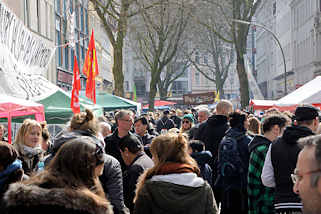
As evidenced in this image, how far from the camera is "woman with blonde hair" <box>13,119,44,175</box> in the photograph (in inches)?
237

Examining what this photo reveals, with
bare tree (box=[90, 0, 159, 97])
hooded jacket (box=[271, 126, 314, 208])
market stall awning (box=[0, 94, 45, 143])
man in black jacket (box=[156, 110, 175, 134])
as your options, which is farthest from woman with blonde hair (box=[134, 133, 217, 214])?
bare tree (box=[90, 0, 159, 97])

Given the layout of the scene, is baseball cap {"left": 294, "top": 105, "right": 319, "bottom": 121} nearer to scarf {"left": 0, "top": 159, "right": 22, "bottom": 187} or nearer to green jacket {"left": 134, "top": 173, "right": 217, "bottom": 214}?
green jacket {"left": 134, "top": 173, "right": 217, "bottom": 214}

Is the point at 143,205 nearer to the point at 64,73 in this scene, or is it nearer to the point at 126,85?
the point at 64,73

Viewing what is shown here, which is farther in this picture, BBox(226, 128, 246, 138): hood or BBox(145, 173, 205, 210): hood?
BBox(226, 128, 246, 138): hood

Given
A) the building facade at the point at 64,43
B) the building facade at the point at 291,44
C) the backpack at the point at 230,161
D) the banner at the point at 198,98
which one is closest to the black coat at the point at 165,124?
the backpack at the point at 230,161

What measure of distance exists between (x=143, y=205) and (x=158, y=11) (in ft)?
99.0

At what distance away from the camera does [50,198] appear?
2.90 metres

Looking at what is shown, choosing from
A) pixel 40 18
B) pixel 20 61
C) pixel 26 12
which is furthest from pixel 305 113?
pixel 40 18

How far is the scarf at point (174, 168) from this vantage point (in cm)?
404

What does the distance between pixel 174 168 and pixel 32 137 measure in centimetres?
288

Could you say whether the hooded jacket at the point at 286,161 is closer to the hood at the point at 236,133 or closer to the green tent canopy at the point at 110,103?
the hood at the point at 236,133

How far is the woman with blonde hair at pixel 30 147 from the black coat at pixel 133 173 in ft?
3.71

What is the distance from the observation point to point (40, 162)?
20.3 ft

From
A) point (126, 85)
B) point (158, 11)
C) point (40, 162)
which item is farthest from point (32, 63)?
point (126, 85)
